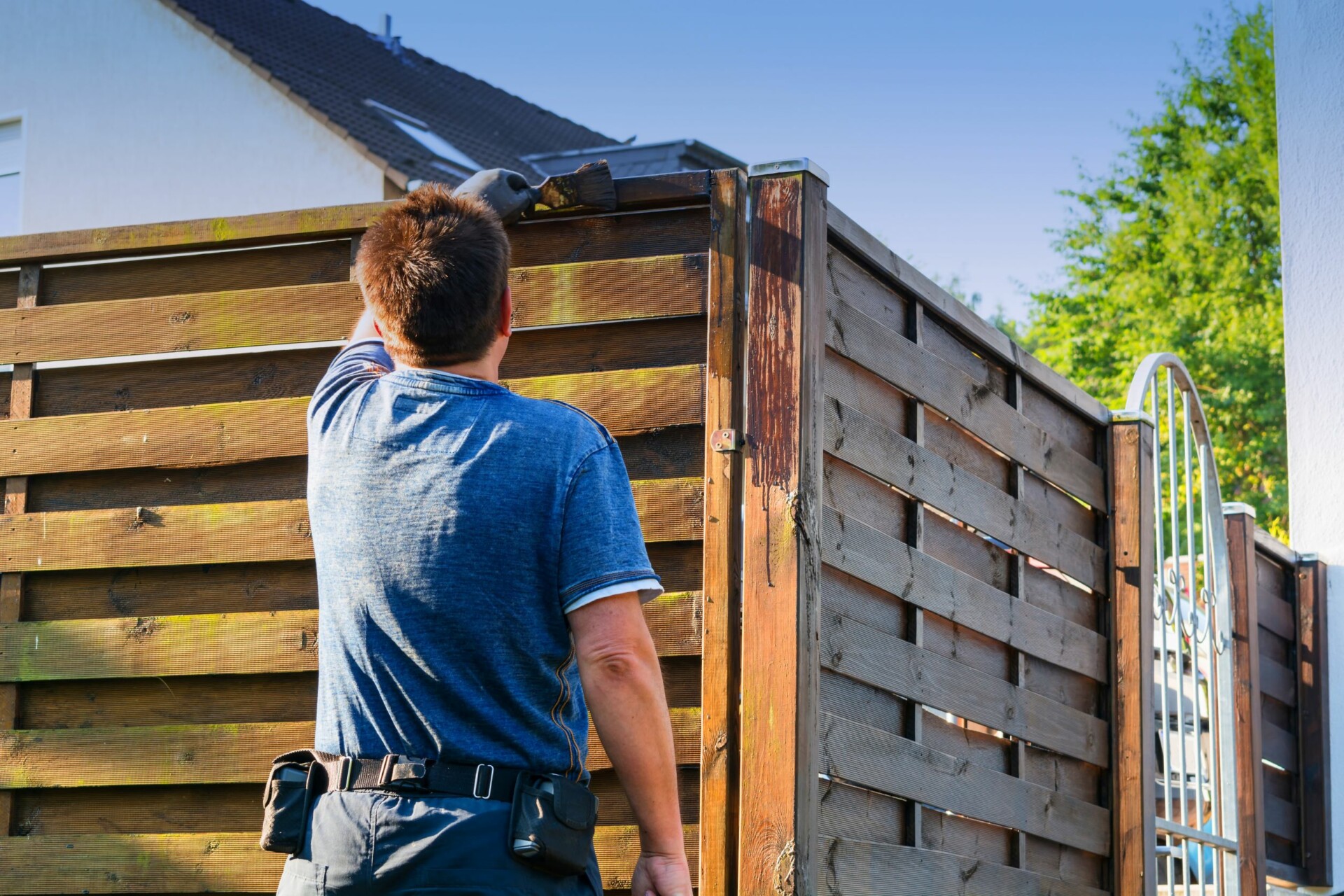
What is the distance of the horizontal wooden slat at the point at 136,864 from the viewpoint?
309 cm

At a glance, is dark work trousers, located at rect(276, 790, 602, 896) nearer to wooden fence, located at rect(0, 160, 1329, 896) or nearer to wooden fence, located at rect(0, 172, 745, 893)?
wooden fence, located at rect(0, 160, 1329, 896)

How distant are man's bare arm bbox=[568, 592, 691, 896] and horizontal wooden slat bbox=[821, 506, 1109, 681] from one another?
0.80 m

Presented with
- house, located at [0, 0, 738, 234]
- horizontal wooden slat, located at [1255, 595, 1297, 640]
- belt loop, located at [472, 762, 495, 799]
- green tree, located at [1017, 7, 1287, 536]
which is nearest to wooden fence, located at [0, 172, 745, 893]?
belt loop, located at [472, 762, 495, 799]

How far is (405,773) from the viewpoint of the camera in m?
2.07

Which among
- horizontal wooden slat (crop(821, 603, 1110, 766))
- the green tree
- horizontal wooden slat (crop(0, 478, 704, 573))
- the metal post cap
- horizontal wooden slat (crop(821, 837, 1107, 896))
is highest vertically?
the green tree

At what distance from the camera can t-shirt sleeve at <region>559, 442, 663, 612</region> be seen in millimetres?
2115

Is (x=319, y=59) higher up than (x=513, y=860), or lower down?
higher up

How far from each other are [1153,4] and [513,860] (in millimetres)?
44814

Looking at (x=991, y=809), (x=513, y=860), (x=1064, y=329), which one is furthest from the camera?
(x=1064, y=329)

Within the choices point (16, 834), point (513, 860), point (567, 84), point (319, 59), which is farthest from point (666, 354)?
point (567, 84)

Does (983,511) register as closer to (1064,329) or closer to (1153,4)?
(1064,329)

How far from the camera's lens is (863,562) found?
2.99 meters

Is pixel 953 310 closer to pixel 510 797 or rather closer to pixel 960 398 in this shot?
pixel 960 398

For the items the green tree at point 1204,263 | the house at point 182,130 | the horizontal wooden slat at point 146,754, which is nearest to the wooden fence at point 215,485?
the horizontal wooden slat at point 146,754
